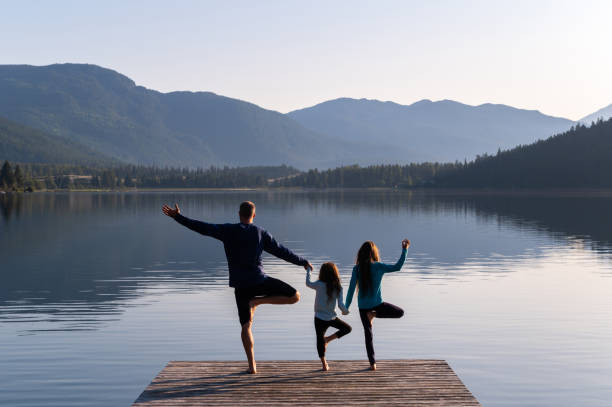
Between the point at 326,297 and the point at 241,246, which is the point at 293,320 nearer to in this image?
the point at 326,297

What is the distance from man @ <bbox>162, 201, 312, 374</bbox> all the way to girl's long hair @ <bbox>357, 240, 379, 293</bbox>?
4.70 ft

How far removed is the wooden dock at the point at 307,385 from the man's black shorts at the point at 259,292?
1.81m

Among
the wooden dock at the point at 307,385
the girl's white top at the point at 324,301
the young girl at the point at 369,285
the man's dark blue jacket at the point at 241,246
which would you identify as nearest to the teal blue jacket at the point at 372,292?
the young girl at the point at 369,285

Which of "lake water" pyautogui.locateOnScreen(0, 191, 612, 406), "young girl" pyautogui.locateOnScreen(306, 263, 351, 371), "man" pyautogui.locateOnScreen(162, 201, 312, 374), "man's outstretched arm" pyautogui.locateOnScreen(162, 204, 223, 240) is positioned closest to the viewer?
"man's outstretched arm" pyautogui.locateOnScreen(162, 204, 223, 240)

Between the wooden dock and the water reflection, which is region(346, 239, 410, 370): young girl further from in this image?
the water reflection

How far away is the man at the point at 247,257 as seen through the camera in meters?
16.2

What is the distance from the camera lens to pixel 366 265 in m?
17.1

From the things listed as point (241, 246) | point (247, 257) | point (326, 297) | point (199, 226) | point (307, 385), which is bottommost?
point (307, 385)

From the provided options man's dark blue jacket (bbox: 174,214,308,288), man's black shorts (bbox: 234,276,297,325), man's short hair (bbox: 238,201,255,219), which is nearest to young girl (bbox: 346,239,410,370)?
man's black shorts (bbox: 234,276,297,325)

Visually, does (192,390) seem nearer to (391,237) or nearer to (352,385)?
(352,385)

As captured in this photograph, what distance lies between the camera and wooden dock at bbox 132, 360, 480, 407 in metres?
15.2

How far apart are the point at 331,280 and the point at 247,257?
2.19 meters

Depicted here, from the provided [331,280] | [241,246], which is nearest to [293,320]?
[331,280]

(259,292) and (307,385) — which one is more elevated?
(259,292)
